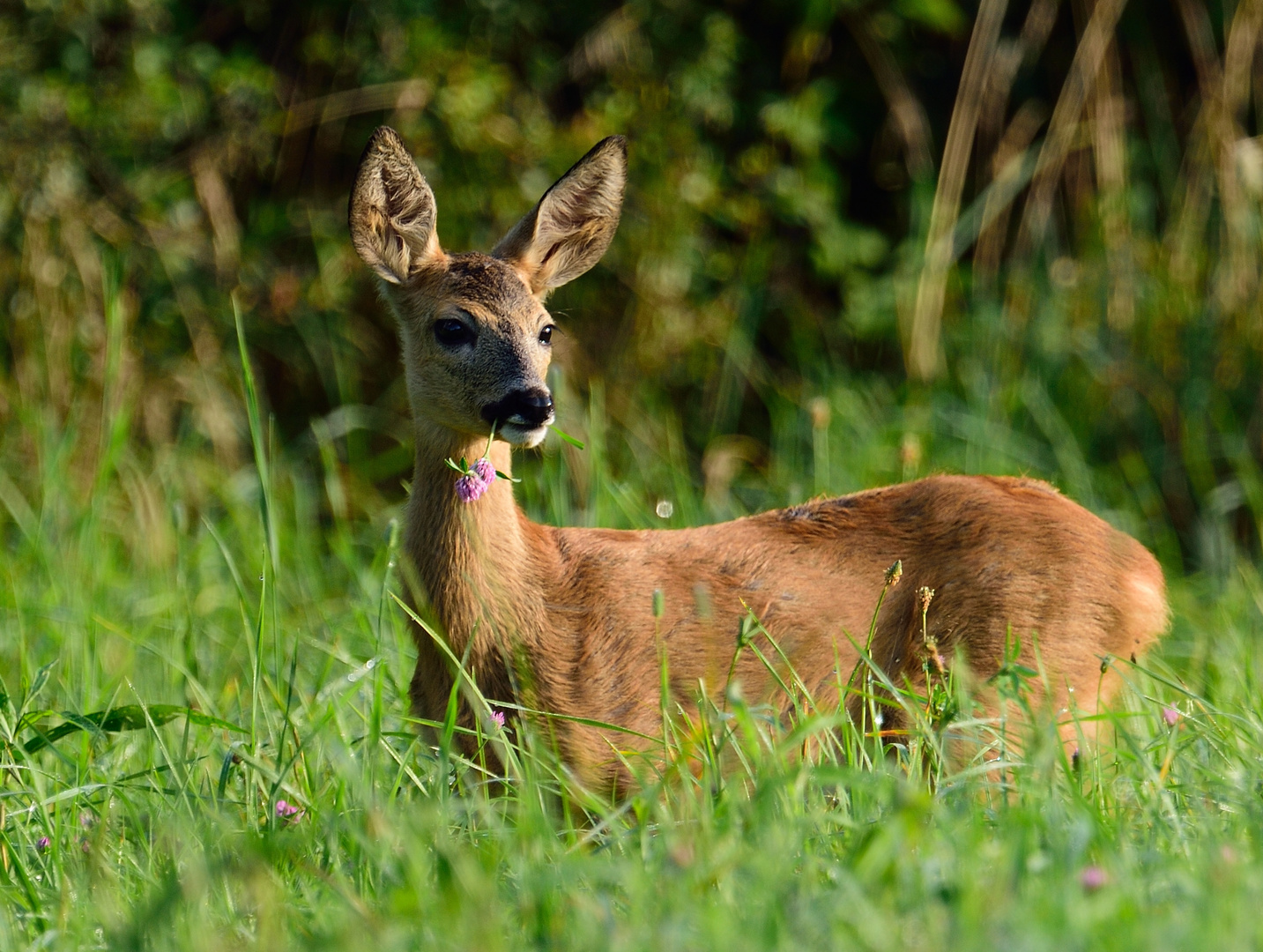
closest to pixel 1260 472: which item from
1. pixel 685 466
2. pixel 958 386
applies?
pixel 958 386

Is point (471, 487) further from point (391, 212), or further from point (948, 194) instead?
point (948, 194)

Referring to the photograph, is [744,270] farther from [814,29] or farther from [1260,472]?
[1260,472]

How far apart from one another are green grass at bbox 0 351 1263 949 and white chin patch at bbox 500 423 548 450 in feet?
1.85

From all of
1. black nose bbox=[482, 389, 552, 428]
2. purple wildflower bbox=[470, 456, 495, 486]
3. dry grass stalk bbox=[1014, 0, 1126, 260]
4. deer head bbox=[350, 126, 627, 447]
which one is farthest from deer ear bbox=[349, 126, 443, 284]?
dry grass stalk bbox=[1014, 0, 1126, 260]

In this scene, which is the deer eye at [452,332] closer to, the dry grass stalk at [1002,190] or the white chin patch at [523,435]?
the white chin patch at [523,435]

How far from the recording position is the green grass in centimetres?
181

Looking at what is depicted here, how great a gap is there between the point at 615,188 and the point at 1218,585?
2.54 m

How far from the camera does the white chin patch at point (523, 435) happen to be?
126 inches

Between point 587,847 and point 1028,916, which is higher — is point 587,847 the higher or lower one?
the lower one

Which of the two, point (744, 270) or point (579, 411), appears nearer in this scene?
point (579, 411)

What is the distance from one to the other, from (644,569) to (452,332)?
28.7 inches

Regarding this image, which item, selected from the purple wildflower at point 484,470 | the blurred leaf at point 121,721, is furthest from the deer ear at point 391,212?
the blurred leaf at point 121,721

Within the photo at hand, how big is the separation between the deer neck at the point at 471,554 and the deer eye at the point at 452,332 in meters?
0.21

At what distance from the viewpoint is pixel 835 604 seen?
344 cm
